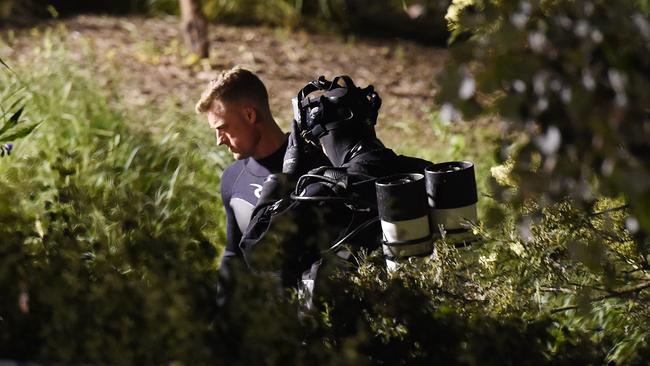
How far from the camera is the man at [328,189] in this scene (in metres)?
3.44

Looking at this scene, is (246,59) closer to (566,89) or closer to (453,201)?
(453,201)

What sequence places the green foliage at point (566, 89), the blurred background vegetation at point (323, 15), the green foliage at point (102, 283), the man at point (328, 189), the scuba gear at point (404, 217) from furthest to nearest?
1. the blurred background vegetation at point (323, 15)
2. the man at point (328, 189)
3. the scuba gear at point (404, 217)
4. the green foliage at point (102, 283)
5. the green foliage at point (566, 89)

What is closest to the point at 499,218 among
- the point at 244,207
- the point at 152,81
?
the point at 244,207

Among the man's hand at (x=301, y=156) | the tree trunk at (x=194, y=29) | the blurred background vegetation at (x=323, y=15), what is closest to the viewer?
the man's hand at (x=301, y=156)

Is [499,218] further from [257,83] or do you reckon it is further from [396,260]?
[257,83]

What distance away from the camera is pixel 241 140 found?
443cm

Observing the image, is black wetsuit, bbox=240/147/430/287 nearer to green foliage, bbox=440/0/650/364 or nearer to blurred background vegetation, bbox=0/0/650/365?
blurred background vegetation, bbox=0/0/650/365

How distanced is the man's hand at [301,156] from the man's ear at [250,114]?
47cm

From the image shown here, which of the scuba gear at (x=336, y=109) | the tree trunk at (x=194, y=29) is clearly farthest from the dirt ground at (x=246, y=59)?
the scuba gear at (x=336, y=109)

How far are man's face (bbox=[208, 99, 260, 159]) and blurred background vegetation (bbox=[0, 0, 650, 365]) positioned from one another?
0.61 metres

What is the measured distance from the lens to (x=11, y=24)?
1023 cm

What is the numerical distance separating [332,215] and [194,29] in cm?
645

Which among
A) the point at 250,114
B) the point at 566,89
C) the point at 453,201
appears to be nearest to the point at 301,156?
the point at 250,114

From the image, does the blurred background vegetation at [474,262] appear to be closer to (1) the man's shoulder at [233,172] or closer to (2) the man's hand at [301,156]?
(2) the man's hand at [301,156]
